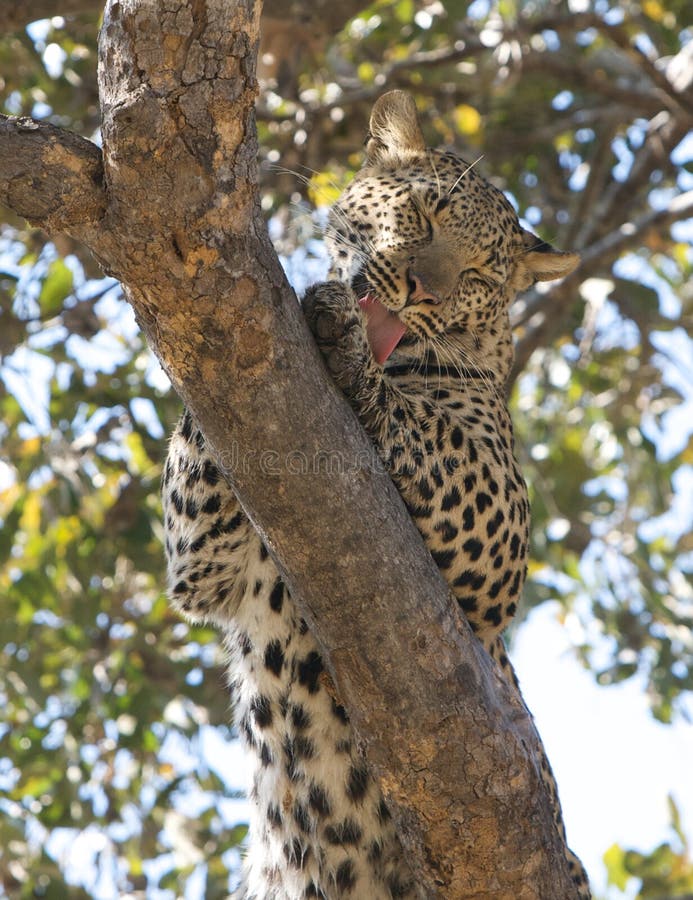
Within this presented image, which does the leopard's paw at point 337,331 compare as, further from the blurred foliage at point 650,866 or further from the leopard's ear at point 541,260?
the blurred foliage at point 650,866

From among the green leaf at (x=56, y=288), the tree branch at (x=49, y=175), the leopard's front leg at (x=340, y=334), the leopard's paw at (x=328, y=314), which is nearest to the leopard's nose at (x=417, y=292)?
the leopard's front leg at (x=340, y=334)

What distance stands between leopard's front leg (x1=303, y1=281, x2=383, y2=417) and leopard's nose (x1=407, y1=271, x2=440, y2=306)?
0.91 m

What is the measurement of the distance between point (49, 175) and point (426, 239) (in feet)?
8.19

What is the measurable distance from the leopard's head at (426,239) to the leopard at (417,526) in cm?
2

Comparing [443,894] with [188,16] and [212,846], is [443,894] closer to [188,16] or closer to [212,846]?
[188,16]

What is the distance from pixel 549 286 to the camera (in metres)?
7.76

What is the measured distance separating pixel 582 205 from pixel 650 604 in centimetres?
294

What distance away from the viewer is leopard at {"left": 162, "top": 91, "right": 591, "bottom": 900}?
4.21 meters

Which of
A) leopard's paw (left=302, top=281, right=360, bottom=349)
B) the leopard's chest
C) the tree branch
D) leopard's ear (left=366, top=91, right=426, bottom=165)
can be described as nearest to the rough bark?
the tree branch

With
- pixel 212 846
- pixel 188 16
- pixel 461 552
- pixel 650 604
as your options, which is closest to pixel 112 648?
pixel 212 846

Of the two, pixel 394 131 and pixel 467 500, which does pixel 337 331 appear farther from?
pixel 394 131

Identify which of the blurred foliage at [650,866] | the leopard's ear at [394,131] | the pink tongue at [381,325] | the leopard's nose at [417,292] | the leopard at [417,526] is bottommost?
the blurred foliage at [650,866]

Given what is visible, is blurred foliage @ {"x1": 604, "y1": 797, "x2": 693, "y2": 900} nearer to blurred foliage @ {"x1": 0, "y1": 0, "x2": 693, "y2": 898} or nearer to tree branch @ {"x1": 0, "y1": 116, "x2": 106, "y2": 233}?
blurred foliage @ {"x1": 0, "y1": 0, "x2": 693, "y2": 898}

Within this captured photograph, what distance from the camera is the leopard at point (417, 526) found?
4.21 m
